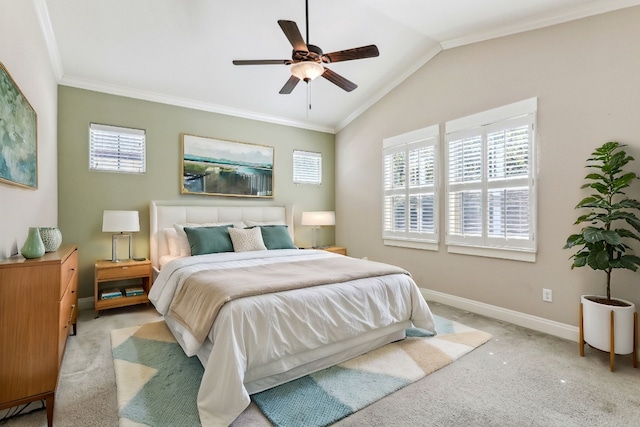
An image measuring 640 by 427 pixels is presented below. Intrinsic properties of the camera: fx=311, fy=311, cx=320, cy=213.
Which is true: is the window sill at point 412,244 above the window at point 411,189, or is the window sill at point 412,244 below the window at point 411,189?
below

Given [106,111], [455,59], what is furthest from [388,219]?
[106,111]

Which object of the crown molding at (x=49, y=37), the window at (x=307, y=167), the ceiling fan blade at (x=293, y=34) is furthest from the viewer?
the window at (x=307, y=167)

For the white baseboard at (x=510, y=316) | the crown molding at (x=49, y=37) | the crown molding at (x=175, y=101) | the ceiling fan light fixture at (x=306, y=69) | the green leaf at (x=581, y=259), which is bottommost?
the white baseboard at (x=510, y=316)

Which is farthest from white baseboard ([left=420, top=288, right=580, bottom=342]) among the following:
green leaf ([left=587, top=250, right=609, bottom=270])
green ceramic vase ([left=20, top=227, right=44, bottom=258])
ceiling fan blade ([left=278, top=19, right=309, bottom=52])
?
green ceramic vase ([left=20, top=227, right=44, bottom=258])

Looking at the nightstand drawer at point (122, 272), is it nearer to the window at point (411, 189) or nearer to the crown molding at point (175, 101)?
the crown molding at point (175, 101)

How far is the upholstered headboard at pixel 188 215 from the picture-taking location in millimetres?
4078

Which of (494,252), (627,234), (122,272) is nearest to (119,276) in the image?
(122,272)

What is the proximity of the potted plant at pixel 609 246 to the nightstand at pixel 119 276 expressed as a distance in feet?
14.4

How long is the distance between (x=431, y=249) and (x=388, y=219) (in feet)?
2.80

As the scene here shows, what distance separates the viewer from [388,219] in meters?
4.79

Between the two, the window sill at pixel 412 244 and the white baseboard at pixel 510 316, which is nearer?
the white baseboard at pixel 510 316

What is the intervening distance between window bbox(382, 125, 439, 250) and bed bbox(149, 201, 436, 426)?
1.48 m

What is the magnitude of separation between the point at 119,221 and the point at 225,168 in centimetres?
163

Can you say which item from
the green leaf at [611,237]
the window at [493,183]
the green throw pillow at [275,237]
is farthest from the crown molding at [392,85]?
the green leaf at [611,237]
